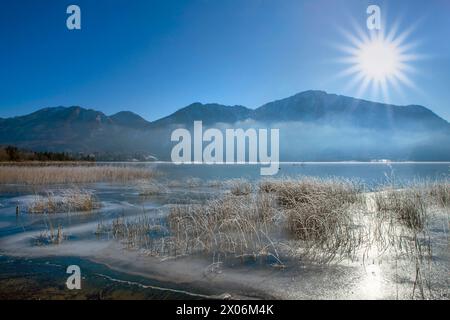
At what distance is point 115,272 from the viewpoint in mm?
6703

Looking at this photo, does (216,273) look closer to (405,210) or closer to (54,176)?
(405,210)

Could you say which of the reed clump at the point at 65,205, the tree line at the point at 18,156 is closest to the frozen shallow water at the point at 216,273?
the reed clump at the point at 65,205

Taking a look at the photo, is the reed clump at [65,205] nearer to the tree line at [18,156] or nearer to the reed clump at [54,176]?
the reed clump at [54,176]

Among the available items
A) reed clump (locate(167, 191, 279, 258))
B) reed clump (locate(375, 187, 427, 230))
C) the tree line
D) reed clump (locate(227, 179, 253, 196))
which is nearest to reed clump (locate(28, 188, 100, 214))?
reed clump (locate(167, 191, 279, 258))

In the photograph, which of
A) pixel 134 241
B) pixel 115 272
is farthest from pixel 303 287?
pixel 134 241

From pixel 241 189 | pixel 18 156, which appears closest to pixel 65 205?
pixel 241 189

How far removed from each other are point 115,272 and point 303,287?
3.93 m

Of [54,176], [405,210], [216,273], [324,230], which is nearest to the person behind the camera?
[216,273]

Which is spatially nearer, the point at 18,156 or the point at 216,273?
the point at 216,273

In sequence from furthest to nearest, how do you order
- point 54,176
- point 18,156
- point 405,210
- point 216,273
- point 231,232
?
point 18,156 → point 54,176 → point 405,210 → point 231,232 → point 216,273

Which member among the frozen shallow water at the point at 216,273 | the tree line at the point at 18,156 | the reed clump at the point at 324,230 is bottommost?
the frozen shallow water at the point at 216,273

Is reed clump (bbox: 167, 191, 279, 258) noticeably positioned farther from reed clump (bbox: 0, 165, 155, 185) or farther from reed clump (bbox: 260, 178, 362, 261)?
reed clump (bbox: 0, 165, 155, 185)

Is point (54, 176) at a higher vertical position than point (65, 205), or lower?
higher
